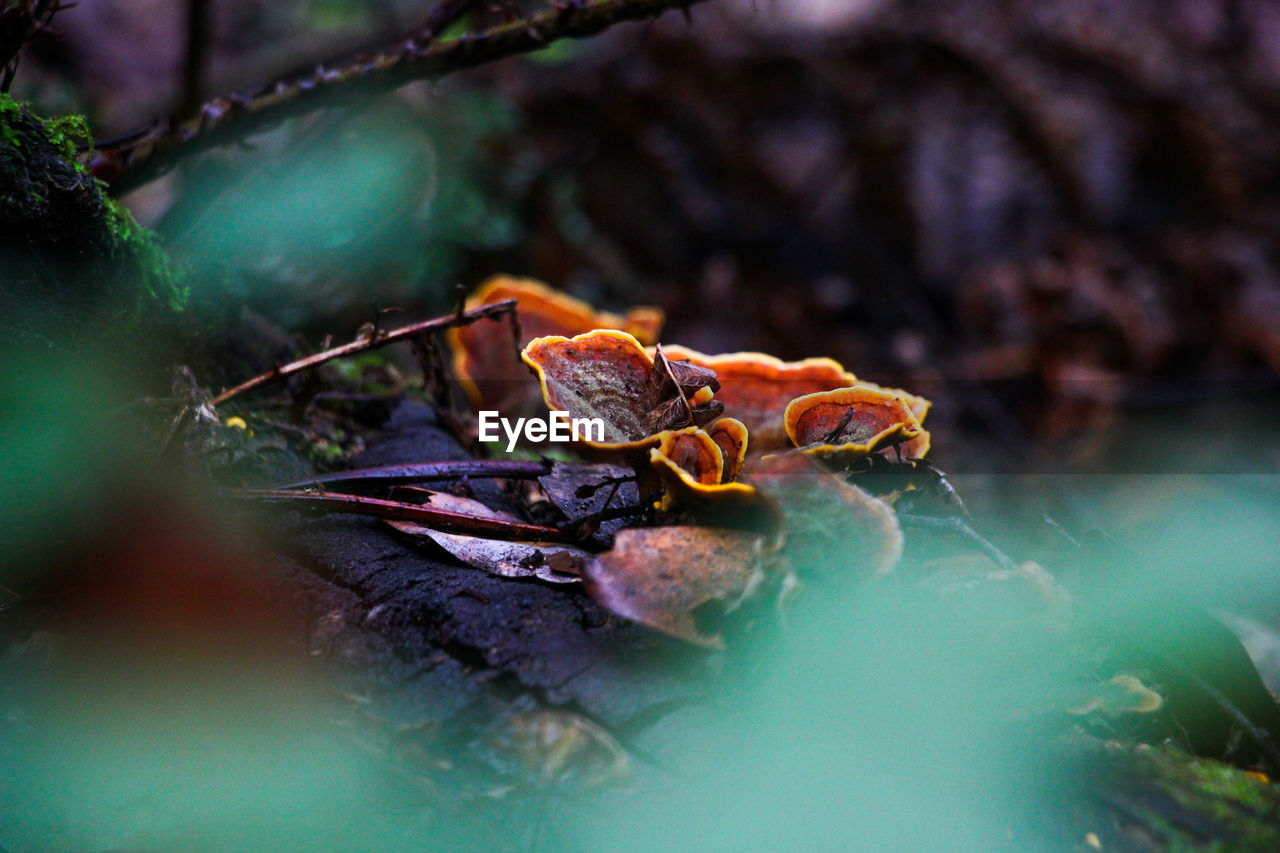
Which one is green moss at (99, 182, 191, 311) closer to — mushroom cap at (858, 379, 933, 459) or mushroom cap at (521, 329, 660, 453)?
mushroom cap at (521, 329, 660, 453)

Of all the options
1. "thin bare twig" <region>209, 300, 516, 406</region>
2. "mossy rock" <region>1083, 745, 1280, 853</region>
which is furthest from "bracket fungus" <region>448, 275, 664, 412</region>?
"mossy rock" <region>1083, 745, 1280, 853</region>

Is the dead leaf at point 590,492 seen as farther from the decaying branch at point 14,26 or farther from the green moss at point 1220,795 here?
the decaying branch at point 14,26

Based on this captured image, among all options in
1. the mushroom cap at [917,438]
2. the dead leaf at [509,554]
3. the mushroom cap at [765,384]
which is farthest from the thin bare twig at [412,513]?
the mushroom cap at [917,438]

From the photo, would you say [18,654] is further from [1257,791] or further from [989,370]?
[989,370]

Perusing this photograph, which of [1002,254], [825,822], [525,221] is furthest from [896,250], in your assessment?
[825,822]

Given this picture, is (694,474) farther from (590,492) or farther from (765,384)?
(765,384)

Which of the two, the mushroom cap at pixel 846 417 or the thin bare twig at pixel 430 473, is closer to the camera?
the mushroom cap at pixel 846 417

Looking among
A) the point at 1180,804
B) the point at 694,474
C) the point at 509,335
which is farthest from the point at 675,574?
the point at 509,335

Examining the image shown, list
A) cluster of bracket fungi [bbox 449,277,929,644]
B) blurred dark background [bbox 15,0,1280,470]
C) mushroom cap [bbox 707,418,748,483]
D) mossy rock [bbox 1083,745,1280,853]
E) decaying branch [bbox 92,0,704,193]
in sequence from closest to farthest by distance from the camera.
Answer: mossy rock [bbox 1083,745,1280,853], cluster of bracket fungi [bbox 449,277,929,644], mushroom cap [bbox 707,418,748,483], decaying branch [bbox 92,0,704,193], blurred dark background [bbox 15,0,1280,470]
